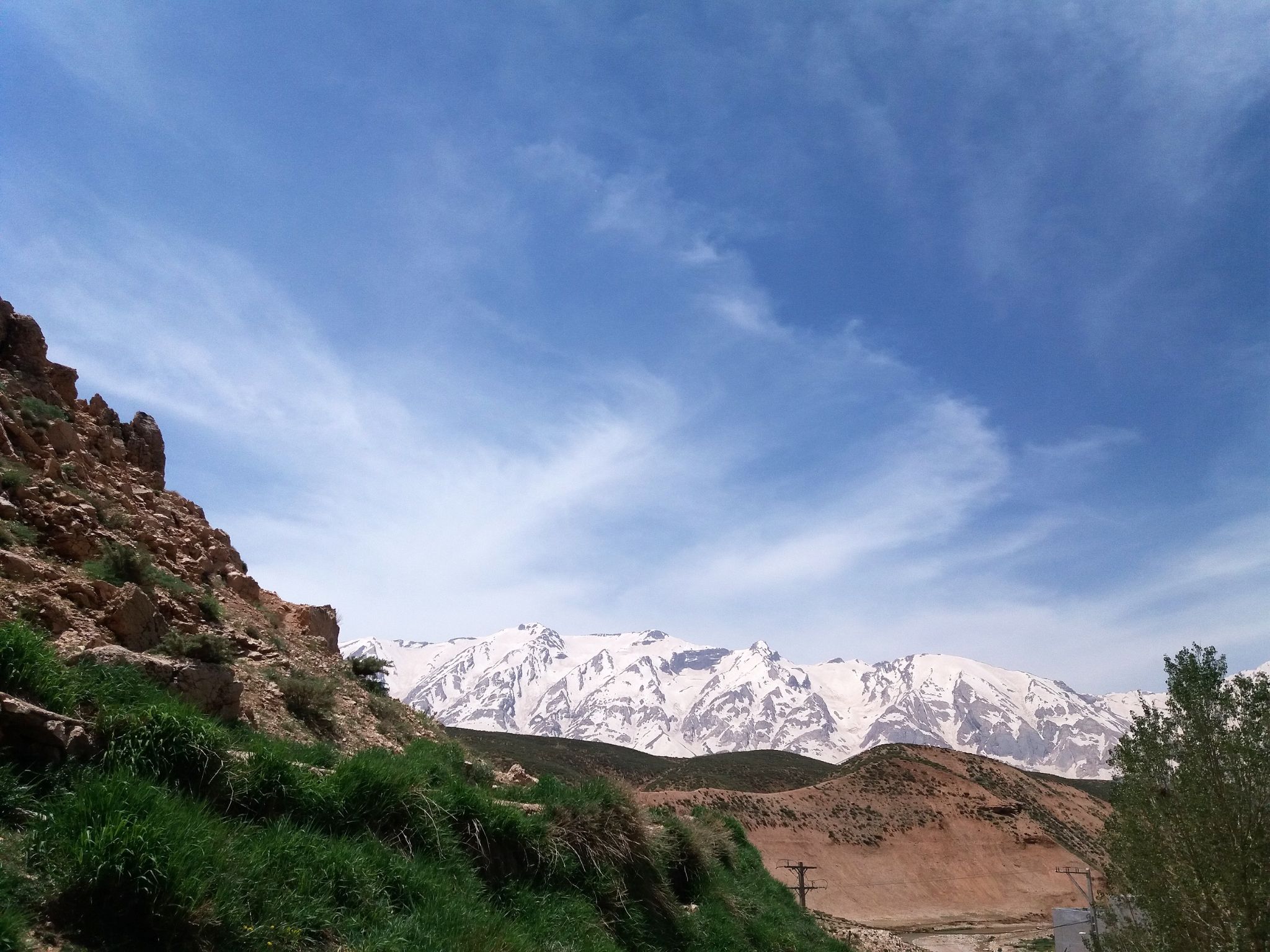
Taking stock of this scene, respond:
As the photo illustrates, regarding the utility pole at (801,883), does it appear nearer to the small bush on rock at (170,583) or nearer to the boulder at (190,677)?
the small bush on rock at (170,583)

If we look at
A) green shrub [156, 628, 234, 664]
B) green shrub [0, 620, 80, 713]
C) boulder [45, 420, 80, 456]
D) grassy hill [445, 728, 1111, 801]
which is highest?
boulder [45, 420, 80, 456]

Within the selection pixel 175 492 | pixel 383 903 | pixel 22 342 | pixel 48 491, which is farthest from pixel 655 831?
pixel 22 342

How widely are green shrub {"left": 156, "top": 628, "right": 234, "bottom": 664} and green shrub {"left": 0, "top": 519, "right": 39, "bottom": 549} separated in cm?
204

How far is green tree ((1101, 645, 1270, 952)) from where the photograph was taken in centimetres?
1276

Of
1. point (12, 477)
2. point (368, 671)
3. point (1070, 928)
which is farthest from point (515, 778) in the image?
point (1070, 928)

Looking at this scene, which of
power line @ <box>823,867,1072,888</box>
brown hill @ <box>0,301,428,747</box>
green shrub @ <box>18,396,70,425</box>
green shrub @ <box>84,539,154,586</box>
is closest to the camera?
brown hill @ <box>0,301,428,747</box>

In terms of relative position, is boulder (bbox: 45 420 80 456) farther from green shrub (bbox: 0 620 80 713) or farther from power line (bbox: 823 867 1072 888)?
power line (bbox: 823 867 1072 888)

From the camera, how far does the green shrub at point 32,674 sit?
5562mm

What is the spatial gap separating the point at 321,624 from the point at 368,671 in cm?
199

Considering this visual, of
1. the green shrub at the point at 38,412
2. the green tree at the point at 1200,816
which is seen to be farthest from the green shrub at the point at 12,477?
the green tree at the point at 1200,816

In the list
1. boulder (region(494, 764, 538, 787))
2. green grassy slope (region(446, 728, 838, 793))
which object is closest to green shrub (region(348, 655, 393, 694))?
boulder (region(494, 764, 538, 787))

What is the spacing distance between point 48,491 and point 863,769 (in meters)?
77.9

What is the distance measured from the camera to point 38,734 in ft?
16.9

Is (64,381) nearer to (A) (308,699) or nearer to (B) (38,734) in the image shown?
(A) (308,699)
